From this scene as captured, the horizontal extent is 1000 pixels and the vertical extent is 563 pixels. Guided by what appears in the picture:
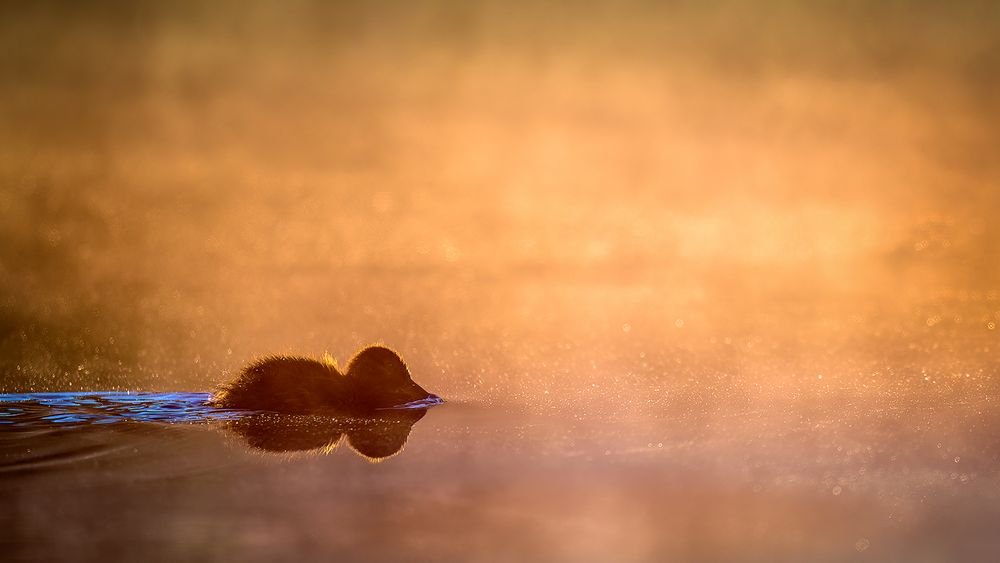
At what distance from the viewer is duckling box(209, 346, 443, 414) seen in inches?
270

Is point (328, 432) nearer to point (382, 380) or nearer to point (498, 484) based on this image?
point (382, 380)

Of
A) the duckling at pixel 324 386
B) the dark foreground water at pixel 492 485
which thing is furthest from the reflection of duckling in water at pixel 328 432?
the duckling at pixel 324 386

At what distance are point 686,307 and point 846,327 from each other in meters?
5.29

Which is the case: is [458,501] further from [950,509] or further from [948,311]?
[948,311]

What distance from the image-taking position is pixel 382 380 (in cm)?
753

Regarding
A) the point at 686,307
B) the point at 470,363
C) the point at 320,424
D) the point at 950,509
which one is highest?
the point at 686,307

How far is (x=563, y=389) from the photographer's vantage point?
830 cm

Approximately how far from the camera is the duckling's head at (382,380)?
24.2ft

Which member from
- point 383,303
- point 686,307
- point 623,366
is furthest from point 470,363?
point 686,307

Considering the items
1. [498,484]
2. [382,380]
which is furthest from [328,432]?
[498,484]

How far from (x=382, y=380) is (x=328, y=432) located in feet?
5.15

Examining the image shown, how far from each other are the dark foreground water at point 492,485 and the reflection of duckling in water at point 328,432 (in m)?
0.02

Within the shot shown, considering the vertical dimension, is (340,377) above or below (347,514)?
above

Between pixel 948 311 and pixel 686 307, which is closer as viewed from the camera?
pixel 948 311
